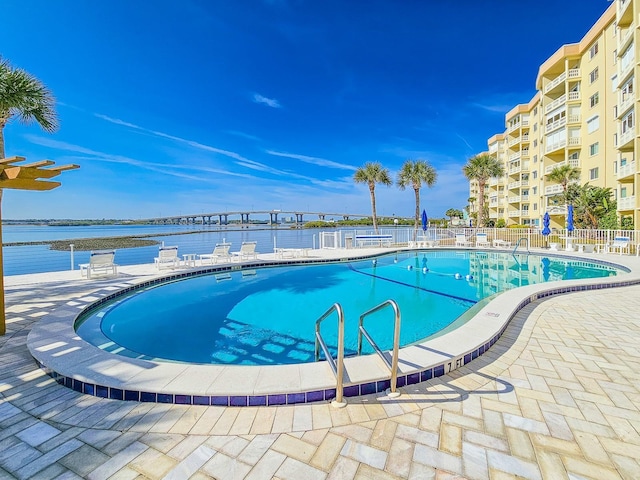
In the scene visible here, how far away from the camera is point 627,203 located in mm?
16547

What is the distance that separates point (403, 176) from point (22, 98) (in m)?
22.7

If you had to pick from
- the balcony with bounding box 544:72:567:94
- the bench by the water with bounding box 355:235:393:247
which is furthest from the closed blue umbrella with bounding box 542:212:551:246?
the balcony with bounding box 544:72:567:94

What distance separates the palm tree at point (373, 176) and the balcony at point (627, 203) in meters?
14.1

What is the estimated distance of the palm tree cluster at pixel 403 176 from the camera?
23641 millimetres

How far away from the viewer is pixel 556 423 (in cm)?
223

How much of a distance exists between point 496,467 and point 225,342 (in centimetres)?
399

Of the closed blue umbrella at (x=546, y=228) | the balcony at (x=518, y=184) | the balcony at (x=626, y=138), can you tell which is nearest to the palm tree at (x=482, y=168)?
the balcony at (x=626, y=138)

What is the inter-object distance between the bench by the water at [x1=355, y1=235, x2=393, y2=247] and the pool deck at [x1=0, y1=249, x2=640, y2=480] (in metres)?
13.5

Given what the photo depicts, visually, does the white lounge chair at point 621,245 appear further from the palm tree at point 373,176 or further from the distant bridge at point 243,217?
the distant bridge at point 243,217

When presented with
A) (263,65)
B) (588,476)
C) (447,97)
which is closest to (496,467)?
(588,476)

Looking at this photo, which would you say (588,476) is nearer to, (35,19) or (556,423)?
(556,423)

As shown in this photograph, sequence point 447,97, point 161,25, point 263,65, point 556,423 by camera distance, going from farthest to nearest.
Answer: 1. point 447,97
2. point 263,65
3. point 161,25
4. point 556,423

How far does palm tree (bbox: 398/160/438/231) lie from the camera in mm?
23578

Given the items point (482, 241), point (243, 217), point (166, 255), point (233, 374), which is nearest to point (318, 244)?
point (166, 255)
